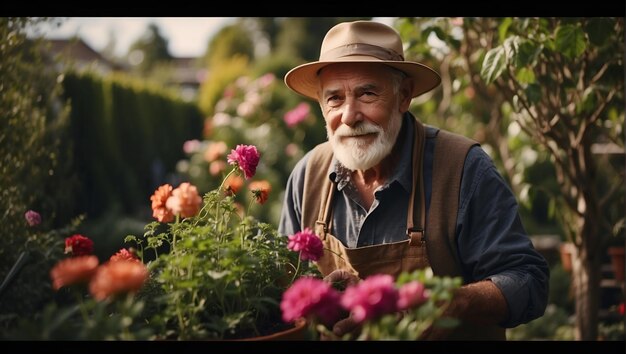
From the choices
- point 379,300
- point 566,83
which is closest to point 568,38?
point 566,83

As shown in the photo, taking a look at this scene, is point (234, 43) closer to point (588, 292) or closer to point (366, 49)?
point (588, 292)

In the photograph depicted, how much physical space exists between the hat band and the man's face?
0.04 meters

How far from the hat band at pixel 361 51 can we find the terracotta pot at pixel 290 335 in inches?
44.7

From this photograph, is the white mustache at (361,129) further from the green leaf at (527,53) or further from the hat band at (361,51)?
the green leaf at (527,53)

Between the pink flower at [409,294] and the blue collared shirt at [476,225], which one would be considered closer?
the pink flower at [409,294]

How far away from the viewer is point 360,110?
2244 millimetres

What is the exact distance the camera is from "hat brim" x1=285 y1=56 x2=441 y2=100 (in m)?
2.18

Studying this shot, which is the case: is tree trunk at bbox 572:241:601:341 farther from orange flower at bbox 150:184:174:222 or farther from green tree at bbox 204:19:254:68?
green tree at bbox 204:19:254:68

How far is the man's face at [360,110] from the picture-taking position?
7.29ft

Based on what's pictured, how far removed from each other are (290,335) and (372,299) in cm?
37

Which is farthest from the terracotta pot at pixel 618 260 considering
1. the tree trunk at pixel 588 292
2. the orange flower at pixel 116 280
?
the orange flower at pixel 116 280

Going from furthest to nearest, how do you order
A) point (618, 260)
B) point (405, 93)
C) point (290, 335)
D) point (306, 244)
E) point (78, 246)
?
point (618, 260), point (405, 93), point (78, 246), point (306, 244), point (290, 335)
